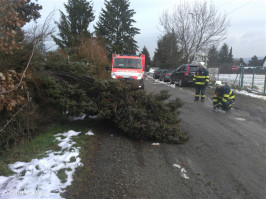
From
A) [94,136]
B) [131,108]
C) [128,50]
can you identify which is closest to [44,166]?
[94,136]

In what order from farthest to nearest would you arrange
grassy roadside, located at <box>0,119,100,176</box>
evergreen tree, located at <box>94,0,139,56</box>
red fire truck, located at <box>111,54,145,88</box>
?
evergreen tree, located at <box>94,0,139,56</box>
red fire truck, located at <box>111,54,145,88</box>
grassy roadside, located at <box>0,119,100,176</box>

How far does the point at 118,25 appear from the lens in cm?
3622

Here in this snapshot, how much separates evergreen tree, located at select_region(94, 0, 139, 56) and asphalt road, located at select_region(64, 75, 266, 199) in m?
31.7

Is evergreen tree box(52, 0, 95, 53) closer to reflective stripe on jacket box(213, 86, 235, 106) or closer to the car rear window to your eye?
the car rear window

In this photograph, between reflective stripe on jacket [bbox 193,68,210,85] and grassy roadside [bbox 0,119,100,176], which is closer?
grassy roadside [bbox 0,119,100,176]

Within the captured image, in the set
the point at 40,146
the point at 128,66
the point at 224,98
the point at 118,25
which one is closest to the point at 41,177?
the point at 40,146

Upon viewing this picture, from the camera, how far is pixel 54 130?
5.21 meters

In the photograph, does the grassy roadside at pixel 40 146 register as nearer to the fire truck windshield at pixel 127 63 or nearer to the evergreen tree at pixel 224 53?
the fire truck windshield at pixel 127 63

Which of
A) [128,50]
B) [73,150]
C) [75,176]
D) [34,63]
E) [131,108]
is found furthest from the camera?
[128,50]

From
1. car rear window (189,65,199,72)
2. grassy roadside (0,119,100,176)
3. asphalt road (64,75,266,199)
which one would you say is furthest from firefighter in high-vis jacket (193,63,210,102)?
grassy roadside (0,119,100,176)

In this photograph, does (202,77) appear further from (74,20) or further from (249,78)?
(74,20)

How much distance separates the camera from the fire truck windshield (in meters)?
11.5

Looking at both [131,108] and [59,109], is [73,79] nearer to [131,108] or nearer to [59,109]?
[59,109]

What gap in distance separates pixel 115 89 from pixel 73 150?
189 centimetres
